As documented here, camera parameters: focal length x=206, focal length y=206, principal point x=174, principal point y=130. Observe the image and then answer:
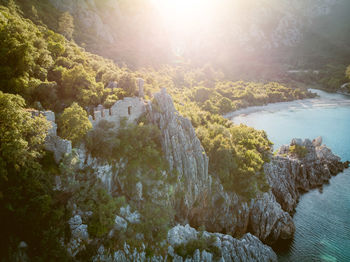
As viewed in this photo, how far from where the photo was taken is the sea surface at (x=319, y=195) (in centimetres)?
3212

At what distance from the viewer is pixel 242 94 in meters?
108

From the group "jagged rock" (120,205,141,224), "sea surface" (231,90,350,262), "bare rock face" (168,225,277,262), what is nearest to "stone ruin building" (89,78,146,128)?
"jagged rock" (120,205,141,224)

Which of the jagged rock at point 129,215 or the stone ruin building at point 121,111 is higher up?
the stone ruin building at point 121,111

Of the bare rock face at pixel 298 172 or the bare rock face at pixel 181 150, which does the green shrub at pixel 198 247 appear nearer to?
the bare rock face at pixel 181 150

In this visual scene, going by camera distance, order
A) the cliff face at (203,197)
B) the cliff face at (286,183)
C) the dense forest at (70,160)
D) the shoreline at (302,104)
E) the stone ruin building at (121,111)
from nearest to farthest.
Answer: the dense forest at (70,160)
the stone ruin building at (121,111)
the cliff face at (203,197)
the cliff face at (286,183)
the shoreline at (302,104)

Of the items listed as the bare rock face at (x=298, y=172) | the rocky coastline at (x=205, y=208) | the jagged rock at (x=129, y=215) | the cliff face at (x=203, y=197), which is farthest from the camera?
the bare rock face at (x=298, y=172)

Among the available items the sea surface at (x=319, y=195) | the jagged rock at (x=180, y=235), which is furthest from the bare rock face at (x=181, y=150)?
the sea surface at (x=319, y=195)

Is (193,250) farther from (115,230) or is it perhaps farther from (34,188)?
(34,188)

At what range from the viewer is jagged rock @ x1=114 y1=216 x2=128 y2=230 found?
2141 cm

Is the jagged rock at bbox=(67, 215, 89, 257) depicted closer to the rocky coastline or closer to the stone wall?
the rocky coastline

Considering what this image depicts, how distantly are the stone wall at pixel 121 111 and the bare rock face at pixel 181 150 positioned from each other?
187cm

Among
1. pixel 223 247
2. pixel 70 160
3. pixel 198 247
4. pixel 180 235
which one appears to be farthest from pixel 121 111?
pixel 223 247

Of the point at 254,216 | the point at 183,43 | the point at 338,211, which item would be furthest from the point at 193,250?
the point at 183,43

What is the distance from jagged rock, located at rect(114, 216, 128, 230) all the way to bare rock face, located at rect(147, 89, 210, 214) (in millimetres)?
9855
